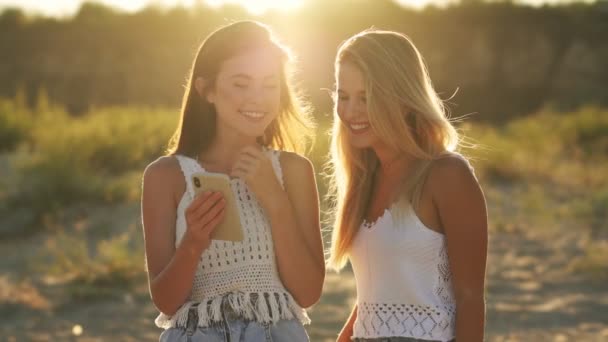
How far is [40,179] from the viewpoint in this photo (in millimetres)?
10180

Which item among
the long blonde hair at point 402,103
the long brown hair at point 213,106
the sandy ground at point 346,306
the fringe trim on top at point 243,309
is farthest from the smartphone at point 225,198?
the sandy ground at point 346,306

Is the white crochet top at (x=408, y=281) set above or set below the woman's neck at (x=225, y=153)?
below

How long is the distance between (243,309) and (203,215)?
1.04ft

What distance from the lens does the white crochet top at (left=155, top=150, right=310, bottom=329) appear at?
2.89 meters

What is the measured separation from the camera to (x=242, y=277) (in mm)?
2939

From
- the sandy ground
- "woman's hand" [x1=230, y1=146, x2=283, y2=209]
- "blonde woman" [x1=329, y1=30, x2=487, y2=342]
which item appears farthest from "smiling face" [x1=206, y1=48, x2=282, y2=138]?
the sandy ground

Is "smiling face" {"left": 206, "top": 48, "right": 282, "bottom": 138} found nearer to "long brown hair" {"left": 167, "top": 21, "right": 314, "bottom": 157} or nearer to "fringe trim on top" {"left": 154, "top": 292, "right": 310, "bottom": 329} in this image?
"long brown hair" {"left": 167, "top": 21, "right": 314, "bottom": 157}

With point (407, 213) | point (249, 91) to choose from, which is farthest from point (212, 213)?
point (407, 213)

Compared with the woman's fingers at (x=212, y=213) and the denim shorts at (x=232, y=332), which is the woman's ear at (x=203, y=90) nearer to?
the woman's fingers at (x=212, y=213)

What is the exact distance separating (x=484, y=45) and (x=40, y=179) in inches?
725

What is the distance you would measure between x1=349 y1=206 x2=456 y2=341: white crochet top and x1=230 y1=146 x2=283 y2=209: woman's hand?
12.9 inches

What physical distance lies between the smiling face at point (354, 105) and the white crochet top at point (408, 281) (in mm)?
239

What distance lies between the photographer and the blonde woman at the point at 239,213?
2.85 m

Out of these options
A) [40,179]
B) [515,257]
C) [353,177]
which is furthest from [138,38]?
[353,177]
